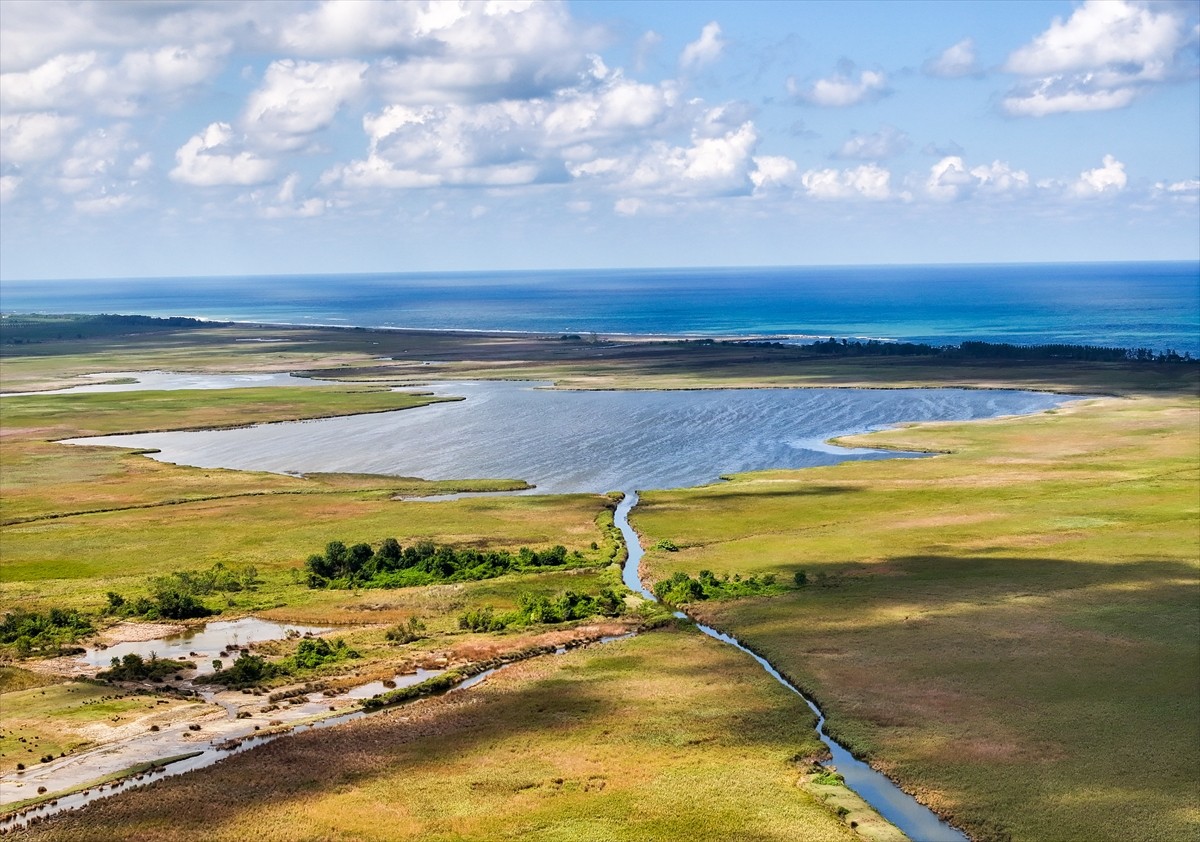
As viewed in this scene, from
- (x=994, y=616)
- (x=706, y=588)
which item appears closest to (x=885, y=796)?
(x=994, y=616)

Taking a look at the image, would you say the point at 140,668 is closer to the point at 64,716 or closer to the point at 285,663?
the point at 64,716

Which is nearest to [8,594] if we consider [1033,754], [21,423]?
[1033,754]

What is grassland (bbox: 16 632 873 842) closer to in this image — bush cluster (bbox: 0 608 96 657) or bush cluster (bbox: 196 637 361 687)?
bush cluster (bbox: 196 637 361 687)

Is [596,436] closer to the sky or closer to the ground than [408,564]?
closer to the sky

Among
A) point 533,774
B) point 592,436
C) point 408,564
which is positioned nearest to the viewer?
point 533,774

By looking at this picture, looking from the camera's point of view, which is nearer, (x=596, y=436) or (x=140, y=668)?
(x=140, y=668)

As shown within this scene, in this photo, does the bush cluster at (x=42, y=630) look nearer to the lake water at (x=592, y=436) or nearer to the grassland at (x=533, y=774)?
the grassland at (x=533, y=774)

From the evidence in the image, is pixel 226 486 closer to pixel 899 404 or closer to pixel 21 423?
pixel 21 423
